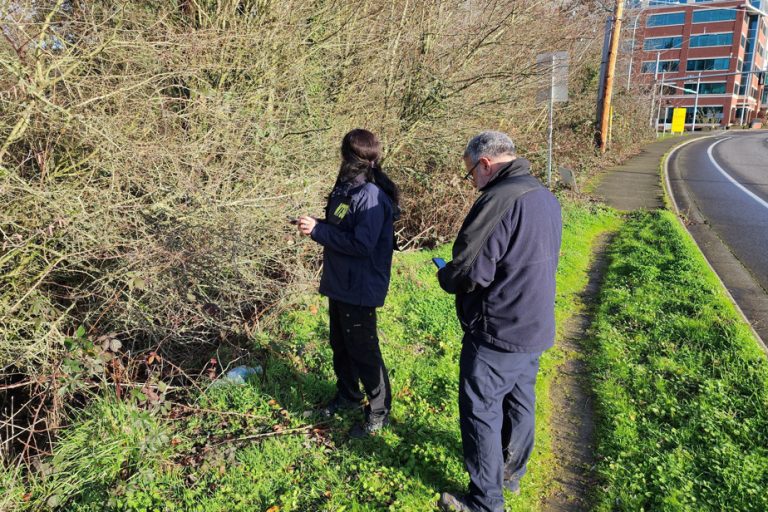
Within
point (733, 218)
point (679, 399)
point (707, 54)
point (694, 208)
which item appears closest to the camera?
point (679, 399)

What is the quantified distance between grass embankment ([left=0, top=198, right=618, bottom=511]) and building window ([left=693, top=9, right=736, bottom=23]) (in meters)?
88.1

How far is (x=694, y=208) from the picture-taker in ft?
36.1

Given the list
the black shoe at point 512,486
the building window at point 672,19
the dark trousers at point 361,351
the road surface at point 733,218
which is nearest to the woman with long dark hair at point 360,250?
the dark trousers at point 361,351

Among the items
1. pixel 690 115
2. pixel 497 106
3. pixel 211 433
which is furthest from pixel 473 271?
pixel 690 115

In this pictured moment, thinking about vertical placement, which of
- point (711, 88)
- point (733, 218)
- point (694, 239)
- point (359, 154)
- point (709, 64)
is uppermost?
point (709, 64)

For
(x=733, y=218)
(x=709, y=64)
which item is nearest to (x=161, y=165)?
(x=733, y=218)

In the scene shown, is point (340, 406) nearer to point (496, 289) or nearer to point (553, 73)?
point (496, 289)

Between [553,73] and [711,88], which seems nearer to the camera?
[553,73]

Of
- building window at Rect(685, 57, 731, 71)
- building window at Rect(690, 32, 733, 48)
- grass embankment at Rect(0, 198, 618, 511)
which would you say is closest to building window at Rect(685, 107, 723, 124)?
building window at Rect(685, 57, 731, 71)

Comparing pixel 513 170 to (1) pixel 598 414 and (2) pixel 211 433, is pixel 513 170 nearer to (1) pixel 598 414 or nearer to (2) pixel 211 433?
(1) pixel 598 414

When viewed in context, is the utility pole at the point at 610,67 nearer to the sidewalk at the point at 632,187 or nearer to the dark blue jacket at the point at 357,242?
the sidewalk at the point at 632,187

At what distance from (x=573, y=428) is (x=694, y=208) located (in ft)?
31.1

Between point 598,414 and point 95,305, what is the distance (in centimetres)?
374

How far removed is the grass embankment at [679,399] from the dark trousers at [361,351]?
4.73 feet
